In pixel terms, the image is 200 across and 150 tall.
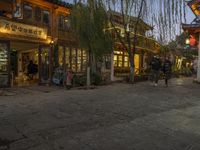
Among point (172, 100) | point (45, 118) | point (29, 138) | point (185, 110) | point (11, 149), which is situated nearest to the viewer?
point (11, 149)

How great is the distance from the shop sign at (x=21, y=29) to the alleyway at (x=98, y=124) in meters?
4.95

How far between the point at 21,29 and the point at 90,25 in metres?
3.70

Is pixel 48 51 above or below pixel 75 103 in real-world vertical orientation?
above

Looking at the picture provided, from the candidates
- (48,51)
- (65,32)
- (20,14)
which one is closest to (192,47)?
(65,32)

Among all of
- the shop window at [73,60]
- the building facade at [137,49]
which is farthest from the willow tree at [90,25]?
the shop window at [73,60]

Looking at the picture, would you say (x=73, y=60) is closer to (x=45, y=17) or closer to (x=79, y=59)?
(x=79, y=59)

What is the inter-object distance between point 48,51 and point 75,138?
12041 millimetres

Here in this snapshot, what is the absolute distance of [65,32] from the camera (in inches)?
737

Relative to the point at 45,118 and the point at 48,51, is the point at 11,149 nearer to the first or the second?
the point at 45,118

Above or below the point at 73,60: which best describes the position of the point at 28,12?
above

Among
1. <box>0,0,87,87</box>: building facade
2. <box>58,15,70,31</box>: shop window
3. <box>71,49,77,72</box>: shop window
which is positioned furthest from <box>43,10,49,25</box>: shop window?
<box>71,49,77,72</box>: shop window

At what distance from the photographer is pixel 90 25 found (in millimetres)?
15422

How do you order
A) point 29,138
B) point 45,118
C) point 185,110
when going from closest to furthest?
point 29,138 < point 45,118 < point 185,110

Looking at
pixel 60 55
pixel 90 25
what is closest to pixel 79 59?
pixel 60 55
